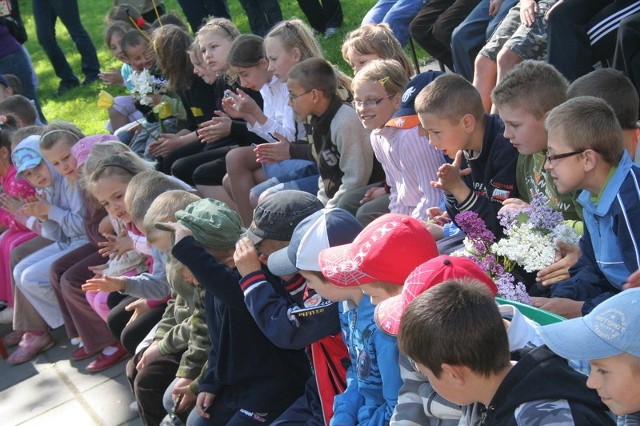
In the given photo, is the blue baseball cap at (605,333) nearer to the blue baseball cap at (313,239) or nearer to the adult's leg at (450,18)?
the blue baseball cap at (313,239)

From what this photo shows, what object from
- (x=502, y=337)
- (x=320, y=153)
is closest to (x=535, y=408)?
(x=502, y=337)

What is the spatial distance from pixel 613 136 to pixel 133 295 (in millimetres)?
2971

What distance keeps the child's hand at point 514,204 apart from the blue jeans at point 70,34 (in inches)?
355

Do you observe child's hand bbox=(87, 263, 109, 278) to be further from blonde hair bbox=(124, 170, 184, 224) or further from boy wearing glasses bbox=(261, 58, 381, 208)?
boy wearing glasses bbox=(261, 58, 381, 208)

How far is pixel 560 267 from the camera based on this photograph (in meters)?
3.21

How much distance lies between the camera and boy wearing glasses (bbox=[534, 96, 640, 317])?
9.57 ft

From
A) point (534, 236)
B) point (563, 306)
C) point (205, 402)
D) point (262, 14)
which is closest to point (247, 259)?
point (205, 402)

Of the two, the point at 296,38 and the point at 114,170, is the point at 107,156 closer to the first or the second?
the point at 114,170

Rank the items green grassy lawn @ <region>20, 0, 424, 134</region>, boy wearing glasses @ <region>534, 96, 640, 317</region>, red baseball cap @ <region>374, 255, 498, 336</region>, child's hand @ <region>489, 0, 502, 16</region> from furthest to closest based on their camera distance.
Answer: green grassy lawn @ <region>20, 0, 424, 134</region> < child's hand @ <region>489, 0, 502, 16</region> < boy wearing glasses @ <region>534, 96, 640, 317</region> < red baseball cap @ <region>374, 255, 498, 336</region>

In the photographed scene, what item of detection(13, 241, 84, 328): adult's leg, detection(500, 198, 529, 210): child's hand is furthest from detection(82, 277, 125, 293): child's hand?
detection(500, 198, 529, 210): child's hand

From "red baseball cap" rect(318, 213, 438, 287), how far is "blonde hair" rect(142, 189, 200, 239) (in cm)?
149

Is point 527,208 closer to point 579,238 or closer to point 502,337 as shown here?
point 579,238

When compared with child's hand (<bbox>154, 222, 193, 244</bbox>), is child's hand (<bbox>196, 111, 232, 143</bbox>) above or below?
below

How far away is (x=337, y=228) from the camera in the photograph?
10.6 feet
